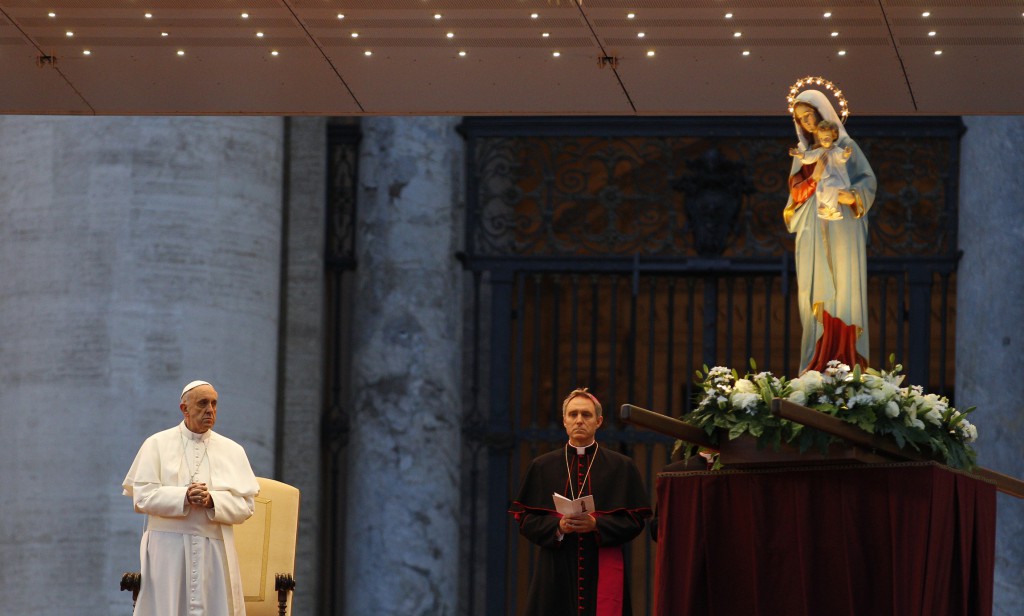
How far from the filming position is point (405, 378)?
46.1ft

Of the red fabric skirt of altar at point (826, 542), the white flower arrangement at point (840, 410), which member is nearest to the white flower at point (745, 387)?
the white flower arrangement at point (840, 410)

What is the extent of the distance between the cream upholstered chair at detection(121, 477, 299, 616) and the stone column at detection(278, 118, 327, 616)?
417 centimetres

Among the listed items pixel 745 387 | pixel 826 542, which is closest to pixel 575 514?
pixel 745 387

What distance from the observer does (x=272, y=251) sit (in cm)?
1297

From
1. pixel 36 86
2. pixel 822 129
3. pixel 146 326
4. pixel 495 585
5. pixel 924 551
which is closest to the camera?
pixel 924 551

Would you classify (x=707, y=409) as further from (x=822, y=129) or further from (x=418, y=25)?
(x=418, y=25)

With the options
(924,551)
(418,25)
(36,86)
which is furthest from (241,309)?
(924,551)

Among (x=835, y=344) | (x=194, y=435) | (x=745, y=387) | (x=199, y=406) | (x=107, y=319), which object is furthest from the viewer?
(x=107, y=319)

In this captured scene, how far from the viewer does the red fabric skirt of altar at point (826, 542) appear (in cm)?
791

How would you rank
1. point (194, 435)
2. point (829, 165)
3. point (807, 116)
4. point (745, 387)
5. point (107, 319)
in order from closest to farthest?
point (745, 387) < point (829, 165) < point (807, 116) < point (194, 435) < point (107, 319)

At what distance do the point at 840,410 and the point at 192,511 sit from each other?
3.31 meters

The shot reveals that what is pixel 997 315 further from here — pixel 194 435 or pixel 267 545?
pixel 194 435

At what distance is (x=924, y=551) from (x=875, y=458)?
45 centimetres

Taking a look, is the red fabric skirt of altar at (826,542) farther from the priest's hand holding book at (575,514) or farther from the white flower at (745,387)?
the priest's hand holding book at (575,514)
